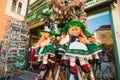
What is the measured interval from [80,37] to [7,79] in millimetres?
2490

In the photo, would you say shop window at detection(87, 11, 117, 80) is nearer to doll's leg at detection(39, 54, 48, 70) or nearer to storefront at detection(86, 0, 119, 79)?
storefront at detection(86, 0, 119, 79)

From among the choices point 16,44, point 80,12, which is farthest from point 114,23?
point 16,44

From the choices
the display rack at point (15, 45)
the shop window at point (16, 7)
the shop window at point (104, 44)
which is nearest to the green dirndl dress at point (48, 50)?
the shop window at point (104, 44)

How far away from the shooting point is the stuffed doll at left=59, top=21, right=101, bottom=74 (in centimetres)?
93

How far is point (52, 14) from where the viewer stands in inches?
55.9

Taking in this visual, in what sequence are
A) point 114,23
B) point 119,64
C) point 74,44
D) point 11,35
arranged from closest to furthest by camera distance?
1. point 74,44
2. point 119,64
3. point 114,23
4. point 11,35

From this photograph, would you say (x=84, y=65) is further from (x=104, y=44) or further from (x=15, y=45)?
(x=15, y=45)

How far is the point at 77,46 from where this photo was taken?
965mm

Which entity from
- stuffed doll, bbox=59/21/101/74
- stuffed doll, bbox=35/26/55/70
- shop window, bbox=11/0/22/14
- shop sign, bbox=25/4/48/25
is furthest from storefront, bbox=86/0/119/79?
shop window, bbox=11/0/22/14

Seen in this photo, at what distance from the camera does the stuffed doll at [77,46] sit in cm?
93

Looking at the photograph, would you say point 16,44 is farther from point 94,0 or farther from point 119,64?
point 119,64

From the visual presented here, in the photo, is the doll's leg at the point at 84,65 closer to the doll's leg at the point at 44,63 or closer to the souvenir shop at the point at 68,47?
the souvenir shop at the point at 68,47

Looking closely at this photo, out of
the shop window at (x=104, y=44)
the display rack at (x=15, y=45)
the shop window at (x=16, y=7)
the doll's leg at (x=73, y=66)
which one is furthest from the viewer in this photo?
the shop window at (x=16, y=7)

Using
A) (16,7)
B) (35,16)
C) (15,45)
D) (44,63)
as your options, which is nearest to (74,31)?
(44,63)
